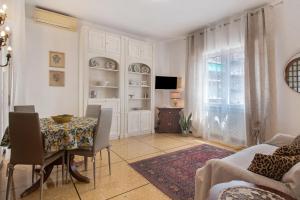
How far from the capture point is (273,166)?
1254mm

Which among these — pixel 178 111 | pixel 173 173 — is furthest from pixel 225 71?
pixel 173 173

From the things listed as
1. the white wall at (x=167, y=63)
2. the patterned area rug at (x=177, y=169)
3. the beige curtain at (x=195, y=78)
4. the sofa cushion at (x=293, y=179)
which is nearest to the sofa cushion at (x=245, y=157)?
the sofa cushion at (x=293, y=179)

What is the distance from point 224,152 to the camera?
3.53 meters

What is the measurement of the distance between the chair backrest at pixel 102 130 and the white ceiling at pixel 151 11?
232cm

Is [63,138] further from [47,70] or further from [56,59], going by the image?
[56,59]

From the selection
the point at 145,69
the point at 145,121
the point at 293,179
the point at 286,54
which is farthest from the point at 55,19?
the point at 286,54

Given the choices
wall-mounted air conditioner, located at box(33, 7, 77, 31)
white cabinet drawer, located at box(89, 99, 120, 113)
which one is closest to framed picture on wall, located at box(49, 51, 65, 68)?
wall-mounted air conditioner, located at box(33, 7, 77, 31)

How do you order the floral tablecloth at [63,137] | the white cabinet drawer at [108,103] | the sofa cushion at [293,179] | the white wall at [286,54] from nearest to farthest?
the sofa cushion at [293,179] < the floral tablecloth at [63,137] < the white wall at [286,54] < the white cabinet drawer at [108,103]

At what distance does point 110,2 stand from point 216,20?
97.5 inches

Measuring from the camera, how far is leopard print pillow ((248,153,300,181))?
1229mm

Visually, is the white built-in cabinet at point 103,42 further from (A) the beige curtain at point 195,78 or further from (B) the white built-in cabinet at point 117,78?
(A) the beige curtain at point 195,78

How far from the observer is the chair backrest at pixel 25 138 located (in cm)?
176

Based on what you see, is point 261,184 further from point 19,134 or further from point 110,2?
point 110,2

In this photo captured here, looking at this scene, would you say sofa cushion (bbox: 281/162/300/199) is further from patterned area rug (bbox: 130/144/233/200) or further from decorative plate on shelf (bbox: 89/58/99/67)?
decorative plate on shelf (bbox: 89/58/99/67)
